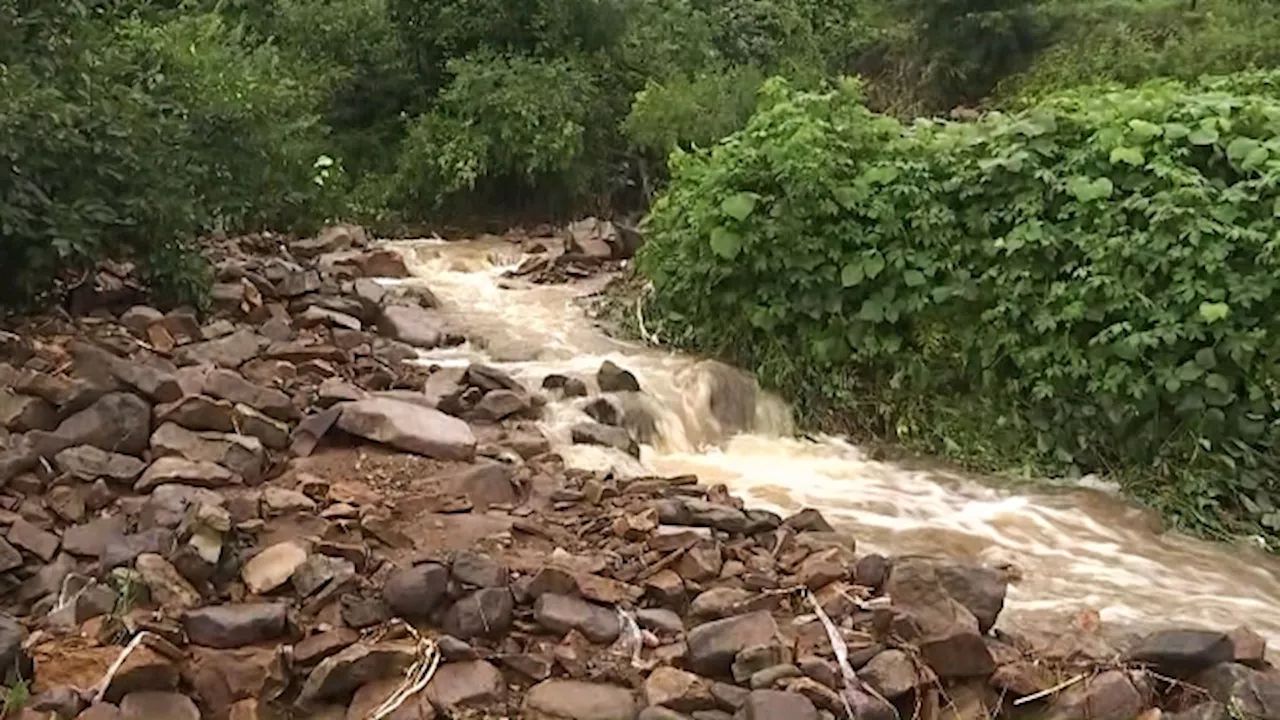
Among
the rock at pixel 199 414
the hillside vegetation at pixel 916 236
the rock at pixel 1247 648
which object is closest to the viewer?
the rock at pixel 1247 648

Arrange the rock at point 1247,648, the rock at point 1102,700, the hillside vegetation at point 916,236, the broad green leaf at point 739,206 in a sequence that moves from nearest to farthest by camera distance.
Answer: the rock at point 1102,700 → the rock at point 1247,648 → the hillside vegetation at point 916,236 → the broad green leaf at point 739,206

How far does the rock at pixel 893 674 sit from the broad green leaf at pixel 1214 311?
3105 mm

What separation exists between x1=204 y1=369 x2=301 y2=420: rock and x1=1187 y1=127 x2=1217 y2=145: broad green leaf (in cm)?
477

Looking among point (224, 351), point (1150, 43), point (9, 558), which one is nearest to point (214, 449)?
point (9, 558)

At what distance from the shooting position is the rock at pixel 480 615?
13.9ft

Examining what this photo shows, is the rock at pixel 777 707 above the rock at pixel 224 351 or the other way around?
above

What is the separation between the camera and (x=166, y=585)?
13.9 feet

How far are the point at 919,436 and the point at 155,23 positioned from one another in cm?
855

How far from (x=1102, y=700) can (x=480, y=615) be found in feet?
6.60

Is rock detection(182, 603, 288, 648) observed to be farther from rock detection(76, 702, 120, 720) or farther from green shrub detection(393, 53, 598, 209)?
green shrub detection(393, 53, 598, 209)

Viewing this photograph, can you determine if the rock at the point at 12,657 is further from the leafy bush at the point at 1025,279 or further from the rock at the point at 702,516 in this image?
the leafy bush at the point at 1025,279

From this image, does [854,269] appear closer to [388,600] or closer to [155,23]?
[388,600]

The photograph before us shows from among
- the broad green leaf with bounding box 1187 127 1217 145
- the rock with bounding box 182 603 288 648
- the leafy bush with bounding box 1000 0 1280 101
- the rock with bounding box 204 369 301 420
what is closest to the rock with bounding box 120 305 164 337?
the rock with bounding box 204 369 301 420

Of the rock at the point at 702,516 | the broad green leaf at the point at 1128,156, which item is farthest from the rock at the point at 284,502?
the broad green leaf at the point at 1128,156
